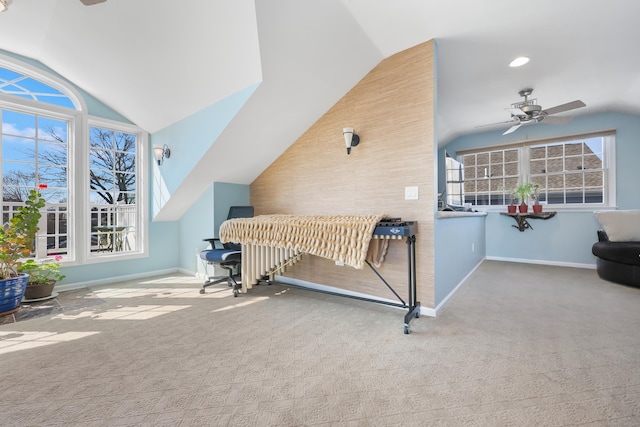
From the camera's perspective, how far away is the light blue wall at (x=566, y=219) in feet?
14.1

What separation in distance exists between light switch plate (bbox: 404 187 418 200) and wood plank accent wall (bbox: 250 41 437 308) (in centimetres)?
4

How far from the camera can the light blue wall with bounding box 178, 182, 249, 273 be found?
3938 millimetres

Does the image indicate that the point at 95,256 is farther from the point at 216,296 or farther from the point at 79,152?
the point at 216,296

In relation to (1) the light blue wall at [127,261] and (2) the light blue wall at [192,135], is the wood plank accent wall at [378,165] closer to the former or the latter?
(2) the light blue wall at [192,135]

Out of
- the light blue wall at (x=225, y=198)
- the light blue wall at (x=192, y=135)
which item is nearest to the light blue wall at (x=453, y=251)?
the light blue wall at (x=192, y=135)

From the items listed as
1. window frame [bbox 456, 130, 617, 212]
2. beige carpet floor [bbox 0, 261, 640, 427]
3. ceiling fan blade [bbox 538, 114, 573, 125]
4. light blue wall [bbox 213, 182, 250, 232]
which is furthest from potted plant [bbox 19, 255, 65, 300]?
window frame [bbox 456, 130, 617, 212]

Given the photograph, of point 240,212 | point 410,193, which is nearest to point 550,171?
point 410,193

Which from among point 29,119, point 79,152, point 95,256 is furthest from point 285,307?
point 29,119

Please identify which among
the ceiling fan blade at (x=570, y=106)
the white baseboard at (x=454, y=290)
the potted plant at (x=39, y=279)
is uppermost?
the ceiling fan blade at (x=570, y=106)

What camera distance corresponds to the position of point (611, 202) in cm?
450

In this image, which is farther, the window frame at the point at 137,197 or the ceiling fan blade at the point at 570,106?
the window frame at the point at 137,197

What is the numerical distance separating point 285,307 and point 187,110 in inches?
108

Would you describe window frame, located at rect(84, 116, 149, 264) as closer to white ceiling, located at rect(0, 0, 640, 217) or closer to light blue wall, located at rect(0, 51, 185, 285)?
light blue wall, located at rect(0, 51, 185, 285)

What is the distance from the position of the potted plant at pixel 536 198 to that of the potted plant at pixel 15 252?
23.1 feet
